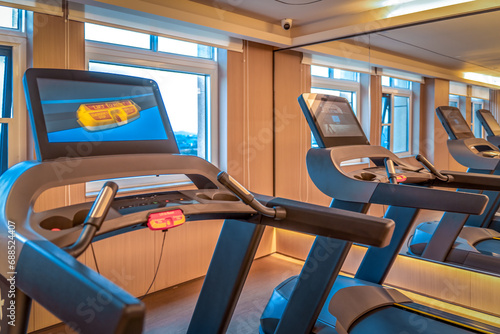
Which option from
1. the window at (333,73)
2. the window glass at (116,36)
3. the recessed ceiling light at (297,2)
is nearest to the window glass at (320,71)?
the window at (333,73)

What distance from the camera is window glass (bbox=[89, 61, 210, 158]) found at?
328 cm

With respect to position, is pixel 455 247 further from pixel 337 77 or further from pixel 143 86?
pixel 143 86

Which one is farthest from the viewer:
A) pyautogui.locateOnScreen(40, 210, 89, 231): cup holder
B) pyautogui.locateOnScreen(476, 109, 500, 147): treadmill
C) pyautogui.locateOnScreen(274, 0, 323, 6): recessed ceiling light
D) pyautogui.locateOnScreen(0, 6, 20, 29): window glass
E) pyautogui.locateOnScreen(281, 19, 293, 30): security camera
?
pyautogui.locateOnScreen(281, 19, 293, 30): security camera

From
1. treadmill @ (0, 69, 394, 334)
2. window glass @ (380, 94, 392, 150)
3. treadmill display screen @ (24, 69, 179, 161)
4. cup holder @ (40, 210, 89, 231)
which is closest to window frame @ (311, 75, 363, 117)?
window glass @ (380, 94, 392, 150)

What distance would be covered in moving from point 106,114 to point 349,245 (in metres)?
1.12

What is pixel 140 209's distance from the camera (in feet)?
4.05

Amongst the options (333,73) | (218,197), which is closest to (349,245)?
(218,197)

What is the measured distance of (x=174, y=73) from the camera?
133 inches

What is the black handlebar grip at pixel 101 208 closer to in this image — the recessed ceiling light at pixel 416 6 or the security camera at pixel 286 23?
the recessed ceiling light at pixel 416 6

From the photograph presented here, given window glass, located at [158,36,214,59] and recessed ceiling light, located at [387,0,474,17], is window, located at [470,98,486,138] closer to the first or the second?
recessed ceiling light, located at [387,0,474,17]

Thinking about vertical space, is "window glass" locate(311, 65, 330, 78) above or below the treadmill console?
above

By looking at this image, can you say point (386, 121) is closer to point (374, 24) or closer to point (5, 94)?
point (374, 24)

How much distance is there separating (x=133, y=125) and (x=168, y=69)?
6.48 ft

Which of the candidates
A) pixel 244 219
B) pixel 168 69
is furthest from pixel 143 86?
pixel 168 69
